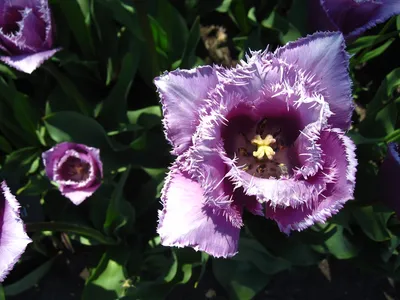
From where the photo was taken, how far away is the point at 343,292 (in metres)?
1.90

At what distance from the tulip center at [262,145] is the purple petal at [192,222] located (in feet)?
0.57

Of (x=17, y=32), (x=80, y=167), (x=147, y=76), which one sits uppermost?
(x=17, y=32)

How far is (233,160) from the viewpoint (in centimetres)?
104

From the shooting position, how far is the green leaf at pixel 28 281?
5.59 ft

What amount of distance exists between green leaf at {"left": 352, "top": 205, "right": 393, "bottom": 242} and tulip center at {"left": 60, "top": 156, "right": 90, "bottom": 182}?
2.70 feet

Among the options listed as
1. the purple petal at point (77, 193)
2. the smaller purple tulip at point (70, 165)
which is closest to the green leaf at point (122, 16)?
the smaller purple tulip at point (70, 165)

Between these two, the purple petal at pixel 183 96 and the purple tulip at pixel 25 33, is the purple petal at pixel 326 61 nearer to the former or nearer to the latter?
the purple petal at pixel 183 96

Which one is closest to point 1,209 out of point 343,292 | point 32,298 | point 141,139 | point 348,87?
point 141,139

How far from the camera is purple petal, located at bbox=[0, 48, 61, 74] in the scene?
1.38m

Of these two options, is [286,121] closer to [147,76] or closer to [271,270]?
[271,270]

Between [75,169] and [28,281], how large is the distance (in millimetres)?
449

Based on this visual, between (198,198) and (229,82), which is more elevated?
(229,82)

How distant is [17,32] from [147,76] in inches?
20.8

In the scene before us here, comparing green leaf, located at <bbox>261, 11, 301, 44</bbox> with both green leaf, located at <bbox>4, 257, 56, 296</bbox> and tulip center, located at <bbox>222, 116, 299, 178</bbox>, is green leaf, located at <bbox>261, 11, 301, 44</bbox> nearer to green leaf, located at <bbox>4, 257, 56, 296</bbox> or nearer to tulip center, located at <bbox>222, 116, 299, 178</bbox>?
tulip center, located at <bbox>222, 116, 299, 178</bbox>
